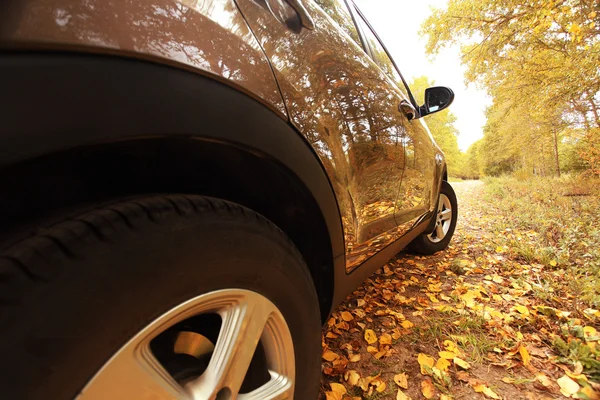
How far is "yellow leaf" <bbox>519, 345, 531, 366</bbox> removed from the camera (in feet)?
5.04

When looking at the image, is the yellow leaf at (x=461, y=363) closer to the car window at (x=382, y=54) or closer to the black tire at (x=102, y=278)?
the black tire at (x=102, y=278)

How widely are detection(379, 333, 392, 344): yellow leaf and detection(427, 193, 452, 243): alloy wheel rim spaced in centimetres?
161

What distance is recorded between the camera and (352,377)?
1.48m

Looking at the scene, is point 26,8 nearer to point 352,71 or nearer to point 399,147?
point 352,71

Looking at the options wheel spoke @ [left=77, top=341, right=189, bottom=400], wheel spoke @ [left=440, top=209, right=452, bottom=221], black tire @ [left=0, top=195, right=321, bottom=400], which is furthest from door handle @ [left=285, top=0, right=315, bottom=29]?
wheel spoke @ [left=440, top=209, right=452, bottom=221]

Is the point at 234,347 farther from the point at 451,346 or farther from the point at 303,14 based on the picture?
the point at 451,346

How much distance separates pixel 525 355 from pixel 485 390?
41 centimetres

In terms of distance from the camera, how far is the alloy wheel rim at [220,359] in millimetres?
537

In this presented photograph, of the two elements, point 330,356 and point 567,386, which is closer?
point 567,386

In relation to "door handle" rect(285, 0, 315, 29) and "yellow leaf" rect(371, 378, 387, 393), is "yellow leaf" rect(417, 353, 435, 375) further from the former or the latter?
"door handle" rect(285, 0, 315, 29)

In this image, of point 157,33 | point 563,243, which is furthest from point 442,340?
point 563,243

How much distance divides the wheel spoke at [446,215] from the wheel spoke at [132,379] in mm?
3234

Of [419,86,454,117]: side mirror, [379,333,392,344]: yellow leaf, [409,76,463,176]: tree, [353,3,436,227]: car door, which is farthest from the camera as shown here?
[409,76,463,176]: tree

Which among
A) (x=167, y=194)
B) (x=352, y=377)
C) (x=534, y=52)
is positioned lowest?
(x=352, y=377)
